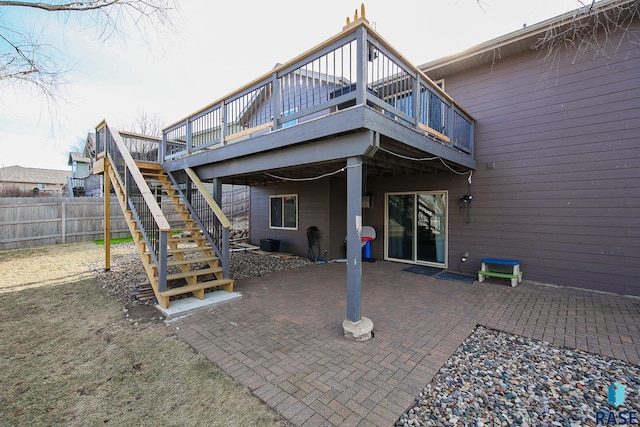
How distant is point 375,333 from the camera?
3482mm

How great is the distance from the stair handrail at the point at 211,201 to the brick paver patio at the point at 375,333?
134cm

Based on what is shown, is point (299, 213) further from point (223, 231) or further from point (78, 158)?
point (78, 158)

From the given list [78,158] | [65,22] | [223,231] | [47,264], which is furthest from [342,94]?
[78,158]

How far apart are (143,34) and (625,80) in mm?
8111

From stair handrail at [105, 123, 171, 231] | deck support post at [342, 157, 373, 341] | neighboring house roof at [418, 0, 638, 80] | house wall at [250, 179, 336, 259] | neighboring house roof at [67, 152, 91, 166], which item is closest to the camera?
deck support post at [342, 157, 373, 341]

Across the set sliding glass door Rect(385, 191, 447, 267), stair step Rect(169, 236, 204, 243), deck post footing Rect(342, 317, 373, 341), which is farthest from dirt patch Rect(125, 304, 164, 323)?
sliding glass door Rect(385, 191, 447, 267)

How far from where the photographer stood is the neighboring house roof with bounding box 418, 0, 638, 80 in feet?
17.0

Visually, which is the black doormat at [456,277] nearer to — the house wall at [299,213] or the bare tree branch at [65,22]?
the house wall at [299,213]

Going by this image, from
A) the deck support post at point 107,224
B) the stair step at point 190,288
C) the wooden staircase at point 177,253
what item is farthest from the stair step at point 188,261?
the deck support post at point 107,224

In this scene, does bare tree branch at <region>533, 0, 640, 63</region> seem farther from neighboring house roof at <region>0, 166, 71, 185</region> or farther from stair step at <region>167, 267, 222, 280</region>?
neighboring house roof at <region>0, 166, 71, 185</region>

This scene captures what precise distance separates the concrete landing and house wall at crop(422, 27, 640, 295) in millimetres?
5183

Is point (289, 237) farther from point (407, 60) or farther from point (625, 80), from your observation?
point (625, 80)

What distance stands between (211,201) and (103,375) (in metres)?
3.11

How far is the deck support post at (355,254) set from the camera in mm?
3309
